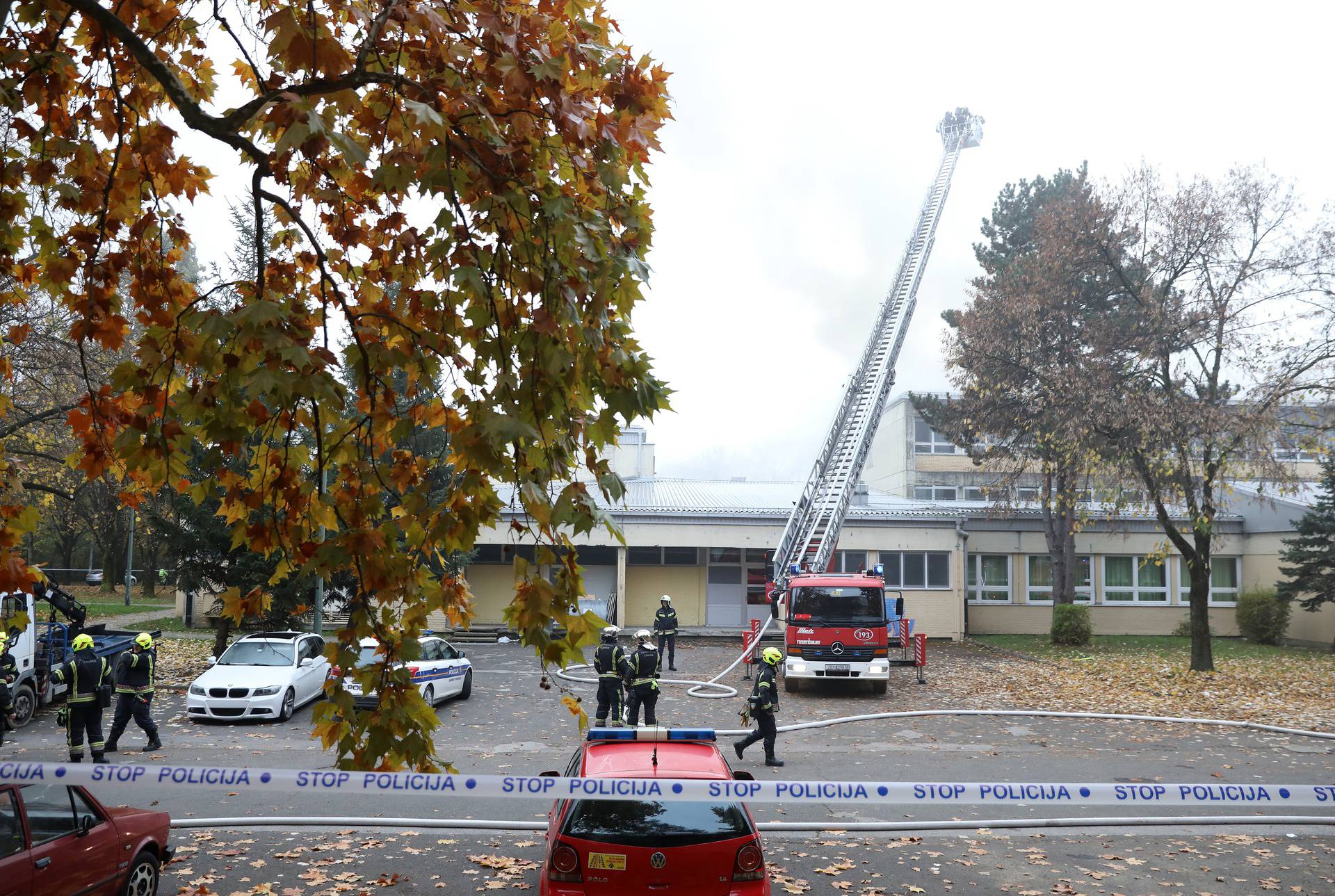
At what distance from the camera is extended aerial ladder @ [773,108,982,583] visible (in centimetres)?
2589

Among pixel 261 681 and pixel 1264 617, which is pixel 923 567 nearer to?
pixel 1264 617

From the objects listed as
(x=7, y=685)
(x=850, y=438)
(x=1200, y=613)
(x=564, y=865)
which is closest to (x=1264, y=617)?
(x=1200, y=613)

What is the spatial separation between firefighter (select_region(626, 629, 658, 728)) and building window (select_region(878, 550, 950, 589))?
20.3 metres

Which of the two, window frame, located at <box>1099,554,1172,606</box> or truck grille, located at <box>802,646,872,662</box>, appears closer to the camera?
truck grille, located at <box>802,646,872,662</box>

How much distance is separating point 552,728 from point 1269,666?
67.9 ft

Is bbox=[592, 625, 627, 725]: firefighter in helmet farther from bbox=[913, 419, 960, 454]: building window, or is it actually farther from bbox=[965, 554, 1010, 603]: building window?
bbox=[913, 419, 960, 454]: building window

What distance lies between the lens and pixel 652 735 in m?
6.70

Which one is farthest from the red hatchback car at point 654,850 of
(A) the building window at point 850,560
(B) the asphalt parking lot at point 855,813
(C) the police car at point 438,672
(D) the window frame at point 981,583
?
(D) the window frame at point 981,583

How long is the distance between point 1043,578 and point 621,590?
54.6ft

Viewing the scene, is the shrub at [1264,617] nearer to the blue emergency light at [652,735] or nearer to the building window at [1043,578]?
the building window at [1043,578]

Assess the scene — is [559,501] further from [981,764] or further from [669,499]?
[669,499]

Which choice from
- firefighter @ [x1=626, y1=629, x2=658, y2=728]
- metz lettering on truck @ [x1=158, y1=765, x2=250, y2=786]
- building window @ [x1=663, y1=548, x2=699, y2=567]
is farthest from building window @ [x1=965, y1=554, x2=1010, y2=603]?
metz lettering on truck @ [x1=158, y1=765, x2=250, y2=786]

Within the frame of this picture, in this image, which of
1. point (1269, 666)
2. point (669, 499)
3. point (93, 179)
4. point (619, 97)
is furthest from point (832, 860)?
point (669, 499)

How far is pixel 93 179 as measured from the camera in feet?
18.5
